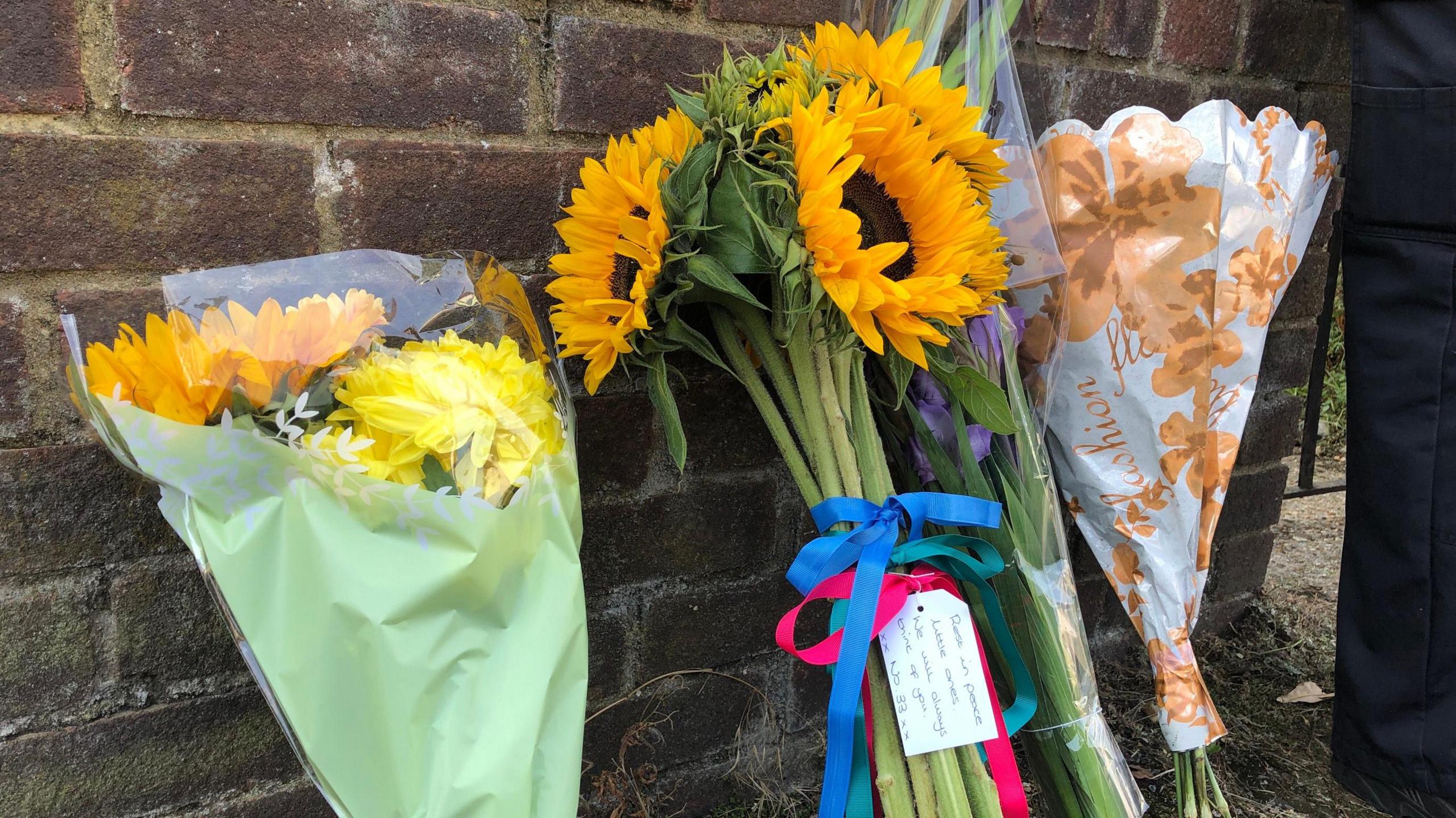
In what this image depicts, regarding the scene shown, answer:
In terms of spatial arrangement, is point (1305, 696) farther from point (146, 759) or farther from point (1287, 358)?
point (146, 759)

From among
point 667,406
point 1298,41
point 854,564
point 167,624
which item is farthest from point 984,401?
point 1298,41

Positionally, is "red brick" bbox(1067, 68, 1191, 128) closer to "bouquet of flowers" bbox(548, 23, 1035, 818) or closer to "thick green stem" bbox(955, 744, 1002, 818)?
"bouquet of flowers" bbox(548, 23, 1035, 818)

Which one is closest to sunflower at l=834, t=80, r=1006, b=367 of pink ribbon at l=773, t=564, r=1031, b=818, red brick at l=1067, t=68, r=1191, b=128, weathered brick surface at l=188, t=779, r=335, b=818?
pink ribbon at l=773, t=564, r=1031, b=818

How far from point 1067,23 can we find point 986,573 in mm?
727

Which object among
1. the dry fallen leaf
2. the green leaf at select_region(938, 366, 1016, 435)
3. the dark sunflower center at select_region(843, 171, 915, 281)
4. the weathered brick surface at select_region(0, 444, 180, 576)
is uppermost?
the dark sunflower center at select_region(843, 171, 915, 281)

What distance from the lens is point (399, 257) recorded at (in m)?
0.72

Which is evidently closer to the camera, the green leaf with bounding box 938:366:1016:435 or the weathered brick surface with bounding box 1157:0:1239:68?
the green leaf with bounding box 938:366:1016:435

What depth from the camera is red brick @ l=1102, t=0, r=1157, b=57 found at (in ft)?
3.92

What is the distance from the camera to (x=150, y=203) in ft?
2.63

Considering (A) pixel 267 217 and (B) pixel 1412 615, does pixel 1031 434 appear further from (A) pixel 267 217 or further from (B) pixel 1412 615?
(A) pixel 267 217

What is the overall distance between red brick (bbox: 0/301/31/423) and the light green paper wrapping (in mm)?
264

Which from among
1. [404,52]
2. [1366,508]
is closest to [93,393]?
[404,52]

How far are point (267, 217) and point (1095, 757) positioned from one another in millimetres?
946

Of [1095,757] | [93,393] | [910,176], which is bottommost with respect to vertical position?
[1095,757]
